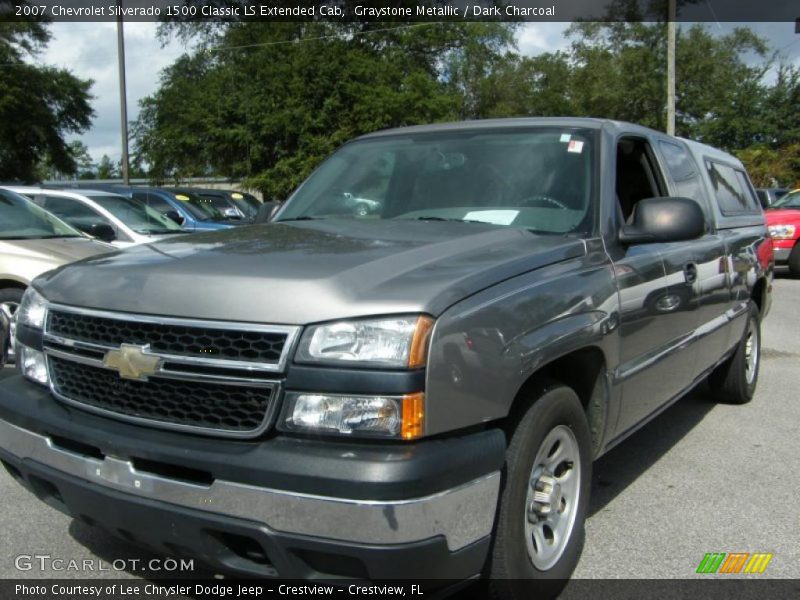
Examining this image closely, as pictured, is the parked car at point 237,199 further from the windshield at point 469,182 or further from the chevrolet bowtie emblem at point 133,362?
the chevrolet bowtie emblem at point 133,362

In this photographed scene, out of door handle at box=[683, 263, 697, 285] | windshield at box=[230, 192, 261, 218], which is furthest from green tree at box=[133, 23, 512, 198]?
door handle at box=[683, 263, 697, 285]

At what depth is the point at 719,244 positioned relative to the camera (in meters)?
4.82

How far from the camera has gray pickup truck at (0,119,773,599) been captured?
7.25 feet

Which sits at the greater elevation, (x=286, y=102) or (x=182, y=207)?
(x=286, y=102)

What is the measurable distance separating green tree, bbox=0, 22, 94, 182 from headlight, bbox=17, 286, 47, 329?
1333 inches

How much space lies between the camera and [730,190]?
5.80 m

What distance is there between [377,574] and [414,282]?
0.86 meters

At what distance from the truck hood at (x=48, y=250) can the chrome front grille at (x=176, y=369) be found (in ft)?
13.3

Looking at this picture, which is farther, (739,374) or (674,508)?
(739,374)

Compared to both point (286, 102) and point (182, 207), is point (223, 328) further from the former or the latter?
point (286, 102)

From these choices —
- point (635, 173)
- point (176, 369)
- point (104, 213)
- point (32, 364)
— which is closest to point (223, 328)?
point (176, 369)

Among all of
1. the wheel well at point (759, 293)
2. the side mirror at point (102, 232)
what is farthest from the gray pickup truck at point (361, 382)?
the side mirror at point (102, 232)

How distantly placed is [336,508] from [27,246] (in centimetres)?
559

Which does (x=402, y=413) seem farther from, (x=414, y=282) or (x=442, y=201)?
(x=442, y=201)
